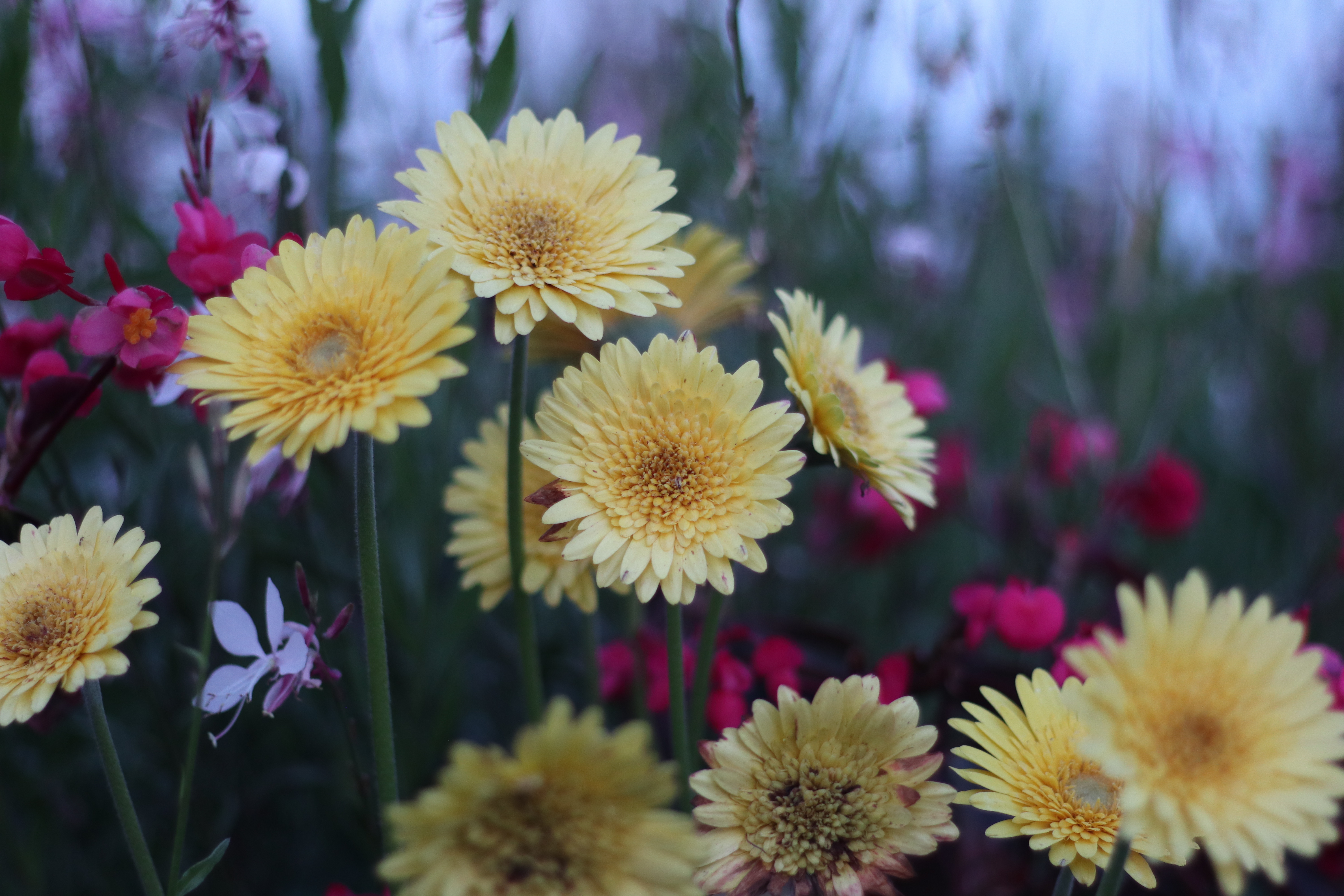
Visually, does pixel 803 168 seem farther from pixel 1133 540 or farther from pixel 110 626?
pixel 110 626

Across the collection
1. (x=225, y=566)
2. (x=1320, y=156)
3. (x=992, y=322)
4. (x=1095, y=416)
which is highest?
Result: (x=1320, y=156)

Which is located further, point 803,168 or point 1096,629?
point 803,168

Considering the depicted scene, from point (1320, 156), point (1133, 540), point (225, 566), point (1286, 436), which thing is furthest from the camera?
point (1320, 156)

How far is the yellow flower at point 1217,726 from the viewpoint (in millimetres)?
294

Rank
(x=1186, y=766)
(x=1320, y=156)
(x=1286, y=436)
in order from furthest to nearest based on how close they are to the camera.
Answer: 1. (x=1320, y=156)
2. (x=1286, y=436)
3. (x=1186, y=766)

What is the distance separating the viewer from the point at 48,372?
495mm

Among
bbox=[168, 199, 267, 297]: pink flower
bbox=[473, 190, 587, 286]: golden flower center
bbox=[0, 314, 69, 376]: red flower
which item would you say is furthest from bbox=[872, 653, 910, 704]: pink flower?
bbox=[0, 314, 69, 376]: red flower

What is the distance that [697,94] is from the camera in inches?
40.3

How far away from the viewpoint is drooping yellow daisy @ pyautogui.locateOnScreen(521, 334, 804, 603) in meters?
0.40

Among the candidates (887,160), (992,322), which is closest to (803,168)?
(887,160)

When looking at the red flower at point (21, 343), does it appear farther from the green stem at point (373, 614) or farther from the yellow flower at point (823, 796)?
the yellow flower at point (823, 796)

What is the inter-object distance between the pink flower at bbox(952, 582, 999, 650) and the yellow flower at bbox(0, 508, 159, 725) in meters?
0.46

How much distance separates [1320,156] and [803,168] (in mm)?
1233

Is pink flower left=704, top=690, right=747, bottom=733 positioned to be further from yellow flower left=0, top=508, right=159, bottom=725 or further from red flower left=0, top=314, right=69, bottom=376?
red flower left=0, top=314, right=69, bottom=376
